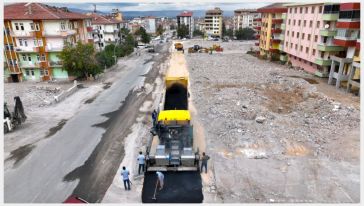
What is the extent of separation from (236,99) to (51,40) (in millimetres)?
23871

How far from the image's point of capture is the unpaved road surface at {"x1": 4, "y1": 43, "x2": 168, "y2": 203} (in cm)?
1137

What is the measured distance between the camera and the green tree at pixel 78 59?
96.7 feet

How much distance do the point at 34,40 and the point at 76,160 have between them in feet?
76.8

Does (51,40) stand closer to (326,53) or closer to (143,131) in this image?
(143,131)

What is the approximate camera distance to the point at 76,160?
13938 mm

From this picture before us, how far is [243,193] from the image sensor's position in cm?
1102

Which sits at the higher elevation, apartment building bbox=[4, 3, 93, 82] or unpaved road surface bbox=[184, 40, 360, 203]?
apartment building bbox=[4, 3, 93, 82]

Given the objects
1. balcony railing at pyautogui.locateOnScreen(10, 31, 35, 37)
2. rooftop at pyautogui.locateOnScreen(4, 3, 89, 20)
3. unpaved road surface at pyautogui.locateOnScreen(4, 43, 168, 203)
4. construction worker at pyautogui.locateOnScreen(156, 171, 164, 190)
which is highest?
rooftop at pyautogui.locateOnScreen(4, 3, 89, 20)

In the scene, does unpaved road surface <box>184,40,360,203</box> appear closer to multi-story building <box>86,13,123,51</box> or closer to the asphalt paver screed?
the asphalt paver screed

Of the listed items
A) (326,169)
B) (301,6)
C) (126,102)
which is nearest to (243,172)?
(326,169)

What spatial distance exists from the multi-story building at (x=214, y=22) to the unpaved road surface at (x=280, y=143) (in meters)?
99.7

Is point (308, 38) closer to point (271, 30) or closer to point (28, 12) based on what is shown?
point (271, 30)

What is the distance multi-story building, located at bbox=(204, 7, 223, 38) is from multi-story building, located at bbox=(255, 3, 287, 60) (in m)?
69.6

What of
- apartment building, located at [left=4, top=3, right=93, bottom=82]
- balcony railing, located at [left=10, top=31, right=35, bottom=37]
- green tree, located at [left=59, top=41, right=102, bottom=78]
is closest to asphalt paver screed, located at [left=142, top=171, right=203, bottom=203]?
green tree, located at [left=59, top=41, right=102, bottom=78]
